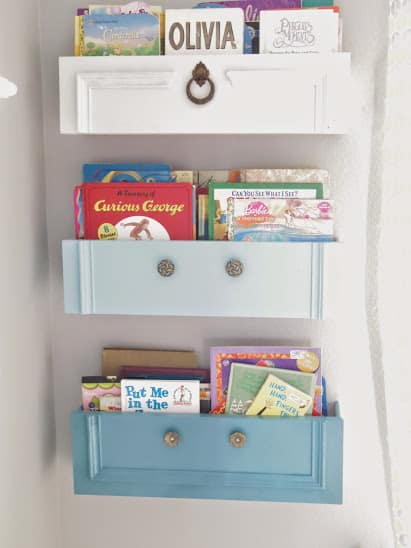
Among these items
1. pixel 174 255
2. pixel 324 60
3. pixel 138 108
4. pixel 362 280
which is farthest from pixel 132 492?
pixel 324 60

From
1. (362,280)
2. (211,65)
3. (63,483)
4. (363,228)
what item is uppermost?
(211,65)

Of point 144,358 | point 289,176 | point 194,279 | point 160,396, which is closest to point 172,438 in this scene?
point 160,396

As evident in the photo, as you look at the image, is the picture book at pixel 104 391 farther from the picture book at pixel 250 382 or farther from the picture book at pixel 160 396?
the picture book at pixel 250 382

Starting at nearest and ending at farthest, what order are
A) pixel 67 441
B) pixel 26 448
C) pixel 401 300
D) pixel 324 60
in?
pixel 401 300
pixel 324 60
pixel 26 448
pixel 67 441

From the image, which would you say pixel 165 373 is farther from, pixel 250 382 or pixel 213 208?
pixel 213 208

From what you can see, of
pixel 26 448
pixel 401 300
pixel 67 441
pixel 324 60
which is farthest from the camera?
pixel 67 441

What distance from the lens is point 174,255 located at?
1200 millimetres

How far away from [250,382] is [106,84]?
65 centimetres

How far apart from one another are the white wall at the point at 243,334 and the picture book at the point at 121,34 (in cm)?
16

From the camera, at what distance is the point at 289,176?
1237mm

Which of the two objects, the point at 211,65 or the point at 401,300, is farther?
the point at 211,65

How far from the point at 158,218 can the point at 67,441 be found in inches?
23.1

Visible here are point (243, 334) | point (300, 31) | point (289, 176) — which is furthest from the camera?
point (243, 334)

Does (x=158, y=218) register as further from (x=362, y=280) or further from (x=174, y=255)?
(x=362, y=280)
